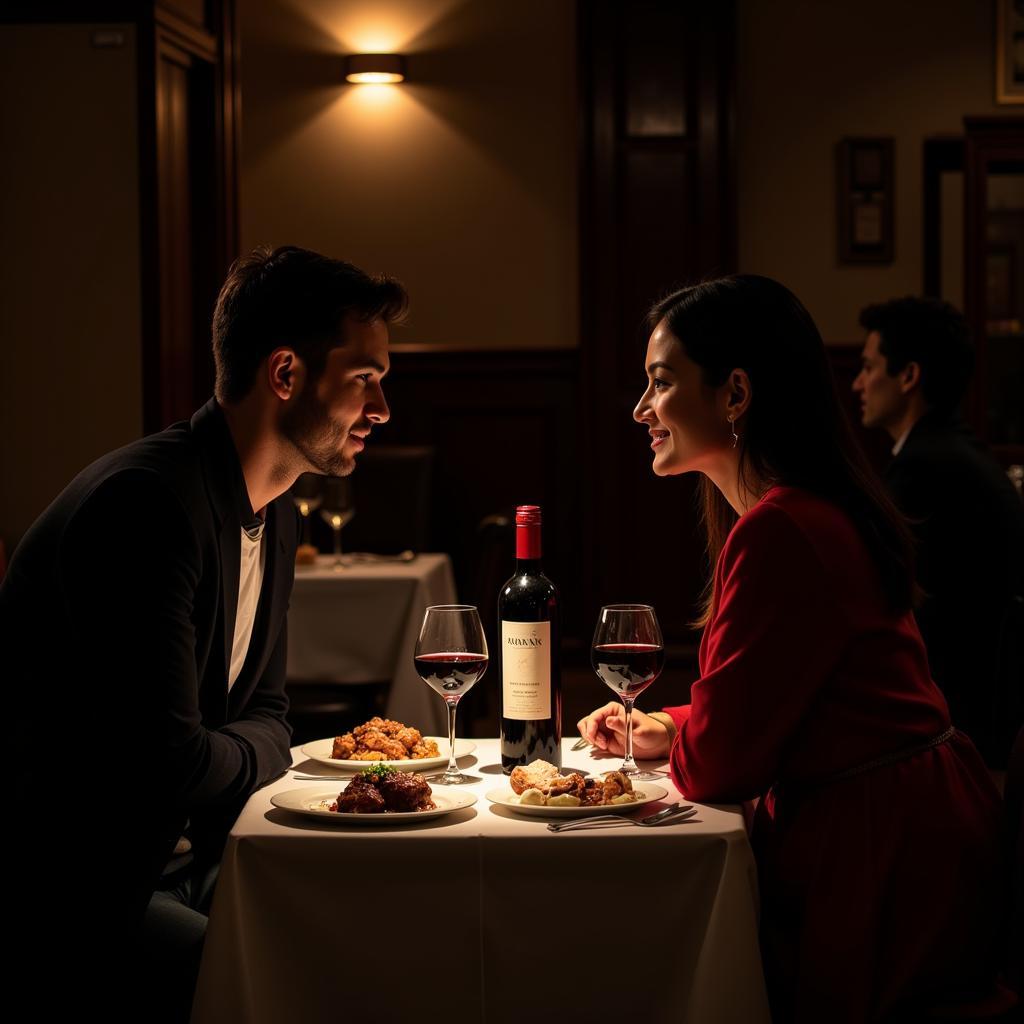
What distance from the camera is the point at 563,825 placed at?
1.51 meters

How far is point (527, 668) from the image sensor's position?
1.71 m

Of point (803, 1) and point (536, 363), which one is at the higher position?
point (803, 1)

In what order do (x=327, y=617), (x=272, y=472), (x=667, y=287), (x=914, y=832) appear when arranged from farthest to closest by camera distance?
(x=667, y=287)
(x=327, y=617)
(x=272, y=472)
(x=914, y=832)

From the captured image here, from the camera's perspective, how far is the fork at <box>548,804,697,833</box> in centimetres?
151

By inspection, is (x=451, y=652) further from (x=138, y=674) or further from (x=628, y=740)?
(x=138, y=674)

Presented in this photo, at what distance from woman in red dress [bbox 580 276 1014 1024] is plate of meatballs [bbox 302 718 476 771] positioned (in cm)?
37

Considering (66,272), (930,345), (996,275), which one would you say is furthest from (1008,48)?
(66,272)

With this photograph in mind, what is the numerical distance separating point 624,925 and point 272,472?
2.77ft

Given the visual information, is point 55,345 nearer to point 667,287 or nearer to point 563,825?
point 667,287

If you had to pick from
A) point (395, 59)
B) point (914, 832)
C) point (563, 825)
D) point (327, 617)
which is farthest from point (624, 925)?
point (395, 59)

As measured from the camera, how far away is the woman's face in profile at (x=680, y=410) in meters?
1.87

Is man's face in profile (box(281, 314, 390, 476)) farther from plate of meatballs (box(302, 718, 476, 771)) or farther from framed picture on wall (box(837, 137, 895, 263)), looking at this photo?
framed picture on wall (box(837, 137, 895, 263))

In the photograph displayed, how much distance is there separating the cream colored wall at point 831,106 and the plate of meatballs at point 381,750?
505 centimetres

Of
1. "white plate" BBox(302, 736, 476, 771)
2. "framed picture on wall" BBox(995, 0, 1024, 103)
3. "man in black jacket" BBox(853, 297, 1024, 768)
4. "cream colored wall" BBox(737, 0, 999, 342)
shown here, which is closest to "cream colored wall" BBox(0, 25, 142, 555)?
"man in black jacket" BBox(853, 297, 1024, 768)
